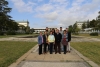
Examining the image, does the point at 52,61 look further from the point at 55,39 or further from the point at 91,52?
the point at 91,52

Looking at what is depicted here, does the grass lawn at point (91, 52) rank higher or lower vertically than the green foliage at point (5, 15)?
lower

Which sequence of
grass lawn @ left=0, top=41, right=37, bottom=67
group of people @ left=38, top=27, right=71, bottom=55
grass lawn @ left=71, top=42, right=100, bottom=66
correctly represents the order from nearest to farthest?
1. grass lawn @ left=0, top=41, right=37, bottom=67
2. grass lawn @ left=71, top=42, right=100, bottom=66
3. group of people @ left=38, top=27, right=71, bottom=55

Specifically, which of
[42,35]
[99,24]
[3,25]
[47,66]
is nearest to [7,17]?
[3,25]

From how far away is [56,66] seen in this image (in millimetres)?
8023

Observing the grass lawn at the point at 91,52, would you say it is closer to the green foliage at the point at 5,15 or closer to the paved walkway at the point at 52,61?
the paved walkway at the point at 52,61

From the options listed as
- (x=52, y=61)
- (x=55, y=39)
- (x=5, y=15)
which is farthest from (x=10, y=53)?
(x=5, y=15)

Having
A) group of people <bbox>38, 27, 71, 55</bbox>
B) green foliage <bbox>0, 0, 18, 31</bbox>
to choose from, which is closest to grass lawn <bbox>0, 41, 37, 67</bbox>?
group of people <bbox>38, 27, 71, 55</bbox>

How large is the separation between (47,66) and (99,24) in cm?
9218

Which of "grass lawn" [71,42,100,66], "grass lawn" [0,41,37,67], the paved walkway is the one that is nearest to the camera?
the paved walkway

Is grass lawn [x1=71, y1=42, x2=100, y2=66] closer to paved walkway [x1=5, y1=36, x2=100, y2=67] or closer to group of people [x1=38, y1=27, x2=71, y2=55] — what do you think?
paved walkway [x1=5, y1=36, x2=100, y2=67]

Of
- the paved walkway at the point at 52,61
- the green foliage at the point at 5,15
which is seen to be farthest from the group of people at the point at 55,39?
the green foliage at the point at 5,15

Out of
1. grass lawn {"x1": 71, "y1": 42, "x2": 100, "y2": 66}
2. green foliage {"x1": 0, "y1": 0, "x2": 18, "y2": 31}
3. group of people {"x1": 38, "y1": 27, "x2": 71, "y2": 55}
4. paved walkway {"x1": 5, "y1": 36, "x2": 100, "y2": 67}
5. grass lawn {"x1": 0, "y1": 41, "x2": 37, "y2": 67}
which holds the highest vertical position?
green foliage {"x1": 0, "y1": 0, "x2": 18, "y2": 31}

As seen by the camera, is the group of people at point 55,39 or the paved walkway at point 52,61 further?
the group of people at point 55,39

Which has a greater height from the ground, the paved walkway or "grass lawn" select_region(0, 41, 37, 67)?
"grass lawn" select_region(0, 41, 37, 67)
